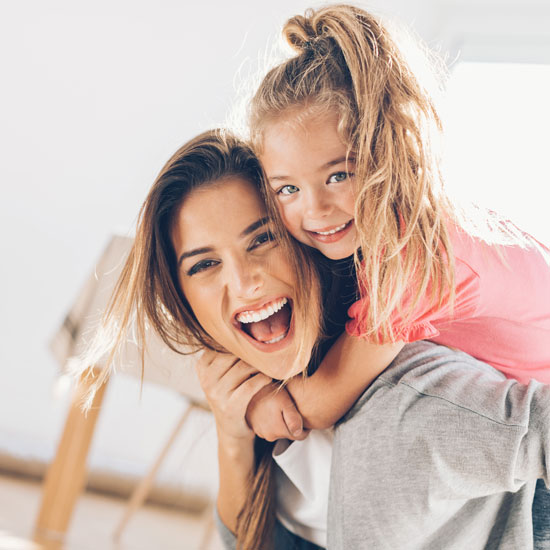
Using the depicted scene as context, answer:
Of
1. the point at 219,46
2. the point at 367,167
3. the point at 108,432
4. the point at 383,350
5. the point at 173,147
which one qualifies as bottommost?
the point at 108,432

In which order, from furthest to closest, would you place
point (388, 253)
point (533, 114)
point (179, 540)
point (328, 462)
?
point (533, 114), point (179, 540), point (328, 462), point (388, 253)

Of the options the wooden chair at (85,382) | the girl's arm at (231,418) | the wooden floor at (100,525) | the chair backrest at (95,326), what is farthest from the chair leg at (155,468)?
the girl's arm at (231,418)

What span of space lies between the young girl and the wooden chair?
0.44 m

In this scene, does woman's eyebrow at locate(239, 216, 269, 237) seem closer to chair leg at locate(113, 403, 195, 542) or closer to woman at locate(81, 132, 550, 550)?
woman at locate(81, 132, 550, 550)

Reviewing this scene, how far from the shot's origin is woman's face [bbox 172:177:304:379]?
105 cm

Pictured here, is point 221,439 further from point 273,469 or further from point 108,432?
point 108,432

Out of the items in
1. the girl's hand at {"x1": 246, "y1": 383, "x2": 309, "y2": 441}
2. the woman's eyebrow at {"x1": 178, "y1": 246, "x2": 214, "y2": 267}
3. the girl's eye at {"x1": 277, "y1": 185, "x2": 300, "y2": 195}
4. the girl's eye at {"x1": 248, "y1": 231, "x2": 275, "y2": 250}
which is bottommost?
the girl's hand at {"x1": 246, "y1": 383, "x2": 309, "y2": 441}

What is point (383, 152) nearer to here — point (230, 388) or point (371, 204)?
point (371, 204)

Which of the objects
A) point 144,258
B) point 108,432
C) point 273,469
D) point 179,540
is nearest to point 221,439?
point 273,469

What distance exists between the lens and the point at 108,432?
256 cm

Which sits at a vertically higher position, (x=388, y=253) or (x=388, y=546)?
(x=388, y=253)

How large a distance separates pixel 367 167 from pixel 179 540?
1.63 meters

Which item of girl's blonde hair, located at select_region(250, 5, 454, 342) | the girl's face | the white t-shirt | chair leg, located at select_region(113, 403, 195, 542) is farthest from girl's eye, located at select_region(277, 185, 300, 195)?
chair leg, located at select_region(113, 403, 195, 542)

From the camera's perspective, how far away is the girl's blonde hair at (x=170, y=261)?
105 centimetres
